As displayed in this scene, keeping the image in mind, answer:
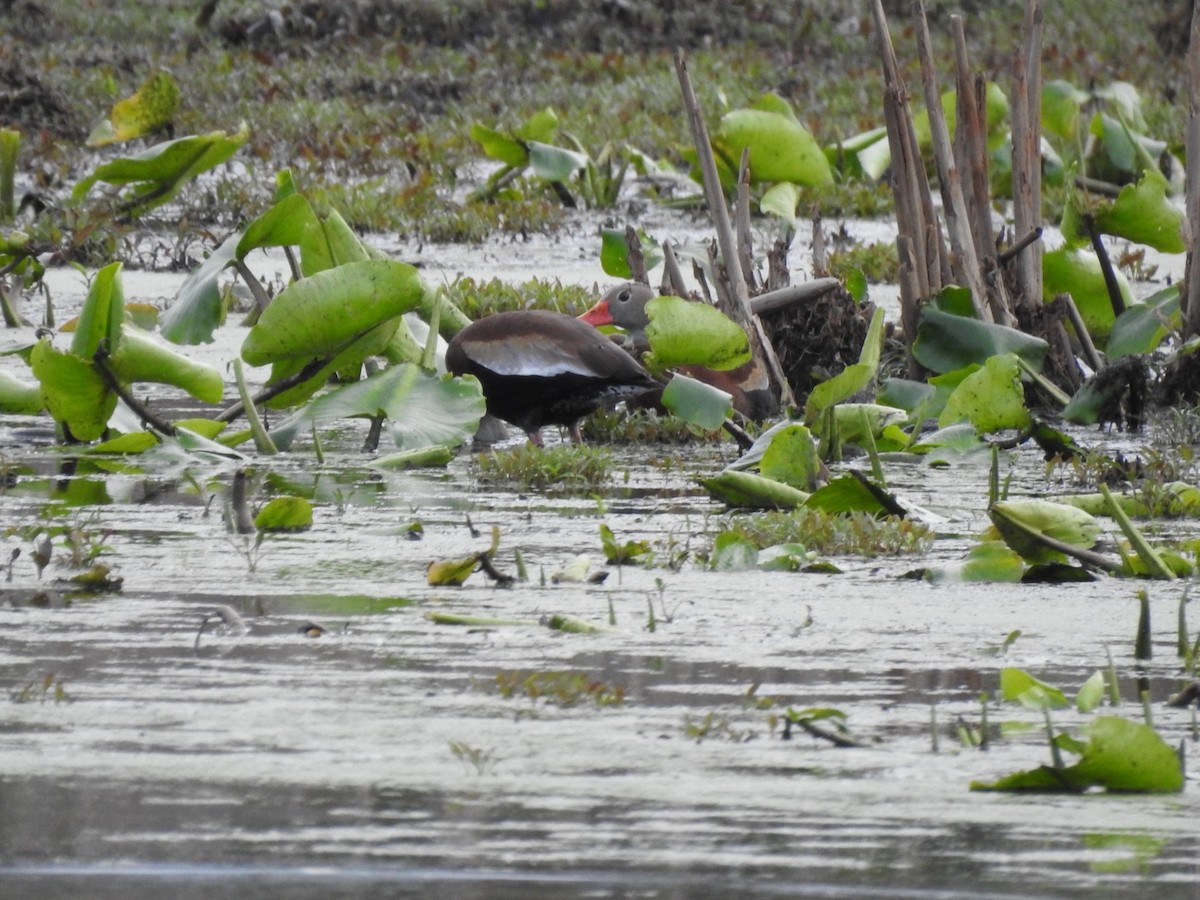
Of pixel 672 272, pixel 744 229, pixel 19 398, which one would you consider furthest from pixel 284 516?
pixel 744 229

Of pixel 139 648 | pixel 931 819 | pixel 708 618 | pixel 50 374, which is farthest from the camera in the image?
pixel 50 374

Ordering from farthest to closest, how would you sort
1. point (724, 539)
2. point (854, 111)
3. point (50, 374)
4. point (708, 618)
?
point (854, 111), point (50, 374), point (724, 539), point (708, 618)

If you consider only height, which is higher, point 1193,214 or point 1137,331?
point 1193,214

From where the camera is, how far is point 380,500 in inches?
183

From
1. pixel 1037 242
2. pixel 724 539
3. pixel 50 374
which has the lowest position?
pixel 724 539

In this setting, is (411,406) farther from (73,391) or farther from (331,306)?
(73,391)

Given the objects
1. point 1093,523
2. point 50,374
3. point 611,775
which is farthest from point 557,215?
point 611,775

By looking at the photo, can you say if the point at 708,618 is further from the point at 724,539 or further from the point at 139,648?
the point at 139,648

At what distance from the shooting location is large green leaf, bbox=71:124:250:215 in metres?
5.78

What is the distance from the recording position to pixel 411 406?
507 cm

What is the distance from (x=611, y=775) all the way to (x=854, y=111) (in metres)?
10.3

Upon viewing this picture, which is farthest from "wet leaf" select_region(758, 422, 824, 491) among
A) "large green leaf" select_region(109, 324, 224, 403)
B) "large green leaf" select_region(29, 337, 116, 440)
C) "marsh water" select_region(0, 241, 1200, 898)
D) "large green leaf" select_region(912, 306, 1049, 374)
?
"large green leaf" select_region(29, 337, 116, 440)

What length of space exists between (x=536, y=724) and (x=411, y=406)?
2396mm

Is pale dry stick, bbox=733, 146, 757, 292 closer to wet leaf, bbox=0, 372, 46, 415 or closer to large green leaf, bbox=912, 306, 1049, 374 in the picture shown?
large green leaf, bbox=912, 306, 1049, 374
